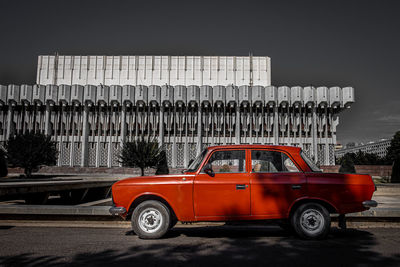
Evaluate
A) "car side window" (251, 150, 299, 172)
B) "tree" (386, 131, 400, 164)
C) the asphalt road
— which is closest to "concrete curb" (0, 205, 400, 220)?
the asphalt road

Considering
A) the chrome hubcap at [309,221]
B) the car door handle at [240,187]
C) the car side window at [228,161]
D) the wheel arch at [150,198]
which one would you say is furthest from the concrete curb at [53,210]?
the chrome hubcap at [309,221]

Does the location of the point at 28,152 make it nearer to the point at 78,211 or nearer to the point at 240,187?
the point at 78,211

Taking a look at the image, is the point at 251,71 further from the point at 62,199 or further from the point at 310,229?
the point at 310,229

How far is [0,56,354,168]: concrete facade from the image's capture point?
145 feet

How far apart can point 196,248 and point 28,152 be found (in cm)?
3172

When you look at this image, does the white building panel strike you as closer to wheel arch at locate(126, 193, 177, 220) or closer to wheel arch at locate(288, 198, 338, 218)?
wheel arch at locate(126, 193, 177, 220)

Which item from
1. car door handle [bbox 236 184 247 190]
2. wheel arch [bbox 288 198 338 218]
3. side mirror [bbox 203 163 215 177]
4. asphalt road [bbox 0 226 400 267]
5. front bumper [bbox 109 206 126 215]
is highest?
side mirror [bbox 203 163 215 177]

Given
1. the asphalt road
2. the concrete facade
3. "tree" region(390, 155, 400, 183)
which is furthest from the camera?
the concrete facade

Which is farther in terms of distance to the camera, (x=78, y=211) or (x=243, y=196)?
(x=78, y=211)

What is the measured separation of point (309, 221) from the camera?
523cm

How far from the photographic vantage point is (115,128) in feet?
149

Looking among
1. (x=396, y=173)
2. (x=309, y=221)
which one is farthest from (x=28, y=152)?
(x=396, y=173)

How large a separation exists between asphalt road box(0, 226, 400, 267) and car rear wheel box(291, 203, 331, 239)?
169 millimetres

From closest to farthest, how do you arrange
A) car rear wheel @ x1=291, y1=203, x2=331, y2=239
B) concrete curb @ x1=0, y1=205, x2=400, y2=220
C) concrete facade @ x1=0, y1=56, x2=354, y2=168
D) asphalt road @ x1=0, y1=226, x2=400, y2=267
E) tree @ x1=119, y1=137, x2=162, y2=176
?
asphalt road @ x1=0, y1=226, x2=400, y2=267, car rear wheel @ x1=291, y1=203, x2=331, y2=239, concrete curb @ x1=0, y1=205, x2=400, y2=220, tree @ x1=119, y1=137, x2=162, y2=176, concrete facade @ x1=0, y1=56, x2=354, y2=168
